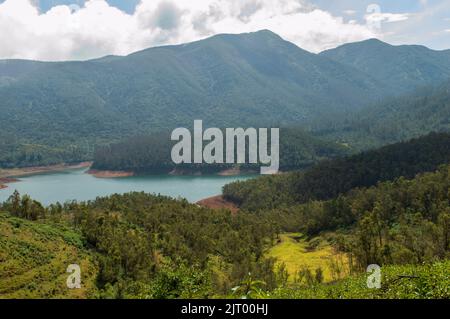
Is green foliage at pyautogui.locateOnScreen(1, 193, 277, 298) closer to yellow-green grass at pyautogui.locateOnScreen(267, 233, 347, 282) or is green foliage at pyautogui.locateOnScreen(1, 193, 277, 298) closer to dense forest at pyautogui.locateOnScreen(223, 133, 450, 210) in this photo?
yellow-green grass at pyautogui.locateOnScreen(267, 233, 347, 282)

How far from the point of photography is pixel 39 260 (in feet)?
119

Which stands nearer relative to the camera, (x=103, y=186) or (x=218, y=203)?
(x=218, y=203)

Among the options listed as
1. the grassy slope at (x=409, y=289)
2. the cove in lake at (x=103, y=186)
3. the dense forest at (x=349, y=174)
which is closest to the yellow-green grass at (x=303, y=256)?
the grassy slope at (x=409, y=289)

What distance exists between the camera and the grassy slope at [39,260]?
3164 centimetres

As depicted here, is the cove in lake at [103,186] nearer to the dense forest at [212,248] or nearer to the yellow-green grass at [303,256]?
the dense forest at [212,248]

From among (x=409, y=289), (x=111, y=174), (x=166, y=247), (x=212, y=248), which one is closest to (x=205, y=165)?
(x=111, y=174)

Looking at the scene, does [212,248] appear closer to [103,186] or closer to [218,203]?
[218,203]

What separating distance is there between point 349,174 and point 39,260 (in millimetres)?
83589

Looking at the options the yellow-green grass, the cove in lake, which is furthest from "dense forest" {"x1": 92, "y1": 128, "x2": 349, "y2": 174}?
the yellow-green grass

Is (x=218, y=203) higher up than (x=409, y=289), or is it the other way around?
(x=218, y=203)

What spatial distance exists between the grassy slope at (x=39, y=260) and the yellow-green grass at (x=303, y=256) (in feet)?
70.7

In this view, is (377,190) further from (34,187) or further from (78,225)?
(34,187)

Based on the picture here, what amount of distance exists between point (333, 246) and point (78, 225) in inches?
1357
